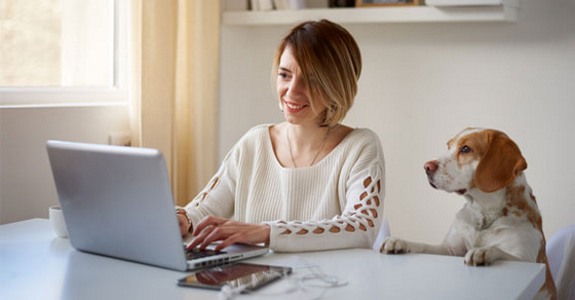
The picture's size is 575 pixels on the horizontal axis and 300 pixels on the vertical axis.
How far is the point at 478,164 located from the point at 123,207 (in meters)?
0.78

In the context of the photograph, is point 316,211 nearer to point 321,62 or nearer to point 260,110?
point 321,62

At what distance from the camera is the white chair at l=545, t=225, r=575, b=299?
66.0 inches

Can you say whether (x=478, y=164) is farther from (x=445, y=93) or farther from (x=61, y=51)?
(x=61, y=51)

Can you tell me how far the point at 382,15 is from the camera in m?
2.62

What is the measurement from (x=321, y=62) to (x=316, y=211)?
37 cm

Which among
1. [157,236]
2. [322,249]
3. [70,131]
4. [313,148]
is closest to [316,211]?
[313,148]

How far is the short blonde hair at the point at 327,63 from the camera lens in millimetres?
1752

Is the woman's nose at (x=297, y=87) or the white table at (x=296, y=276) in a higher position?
the woman's nose at (x=297, y=87)

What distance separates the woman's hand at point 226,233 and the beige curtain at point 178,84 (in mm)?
1097

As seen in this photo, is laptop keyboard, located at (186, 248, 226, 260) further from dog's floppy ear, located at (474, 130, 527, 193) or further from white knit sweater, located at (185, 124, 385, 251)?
dog's floppy ear, located at (474, 130, 527, 193)

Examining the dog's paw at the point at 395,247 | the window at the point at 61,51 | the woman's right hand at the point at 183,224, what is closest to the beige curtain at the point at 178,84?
Answer: the window at the point at 61,51

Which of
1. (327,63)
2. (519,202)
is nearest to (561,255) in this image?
(519,202)

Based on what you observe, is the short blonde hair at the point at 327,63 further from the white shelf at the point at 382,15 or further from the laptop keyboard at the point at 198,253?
the white shelf at the point at 382,15

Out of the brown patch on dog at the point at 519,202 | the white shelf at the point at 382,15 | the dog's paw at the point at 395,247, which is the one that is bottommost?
the dog's paw at the point at 395,247
